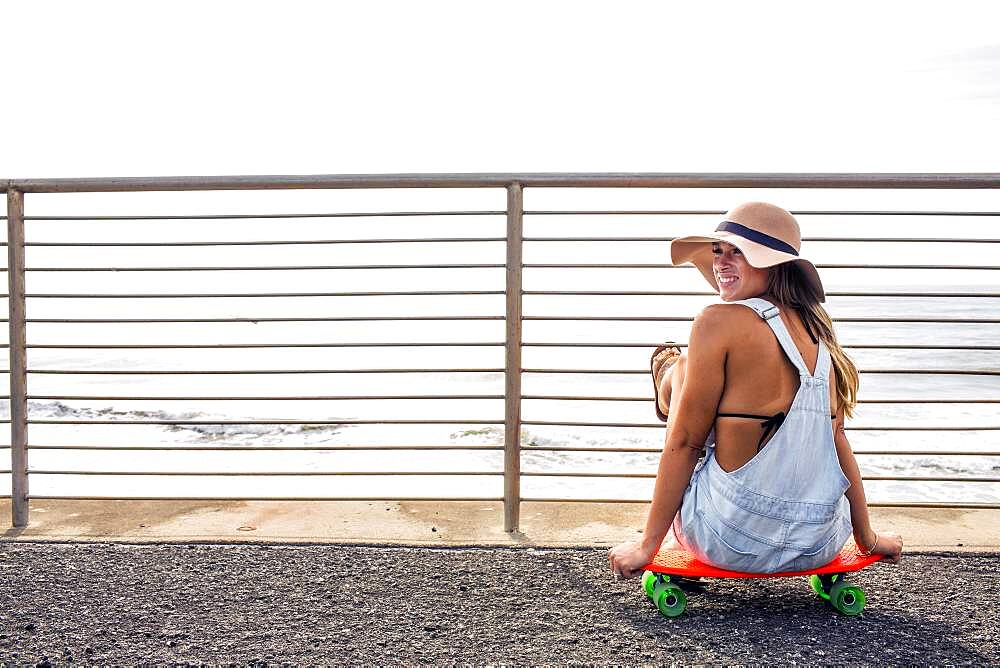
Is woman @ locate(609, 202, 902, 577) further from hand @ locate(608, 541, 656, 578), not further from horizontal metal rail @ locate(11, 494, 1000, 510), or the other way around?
horizontal metal rail @ locate(11, 494, 1000, 510)

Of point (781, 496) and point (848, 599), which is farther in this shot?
point (848, 599)

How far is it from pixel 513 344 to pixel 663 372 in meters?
0.73

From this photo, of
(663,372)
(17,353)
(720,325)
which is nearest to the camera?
(720,325)

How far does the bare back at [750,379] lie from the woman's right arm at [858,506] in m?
0.27

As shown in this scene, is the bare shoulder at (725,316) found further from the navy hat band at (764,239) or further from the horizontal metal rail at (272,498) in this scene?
the horizontal metal rail at (272,498)

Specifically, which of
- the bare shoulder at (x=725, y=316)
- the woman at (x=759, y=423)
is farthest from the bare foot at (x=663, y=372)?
the bare shoulder at (x=725, y=316)

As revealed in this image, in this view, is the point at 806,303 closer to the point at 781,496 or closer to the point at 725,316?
the point at 725,316

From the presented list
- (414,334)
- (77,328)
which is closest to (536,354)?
(414,334)

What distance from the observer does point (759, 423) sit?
2611 mm

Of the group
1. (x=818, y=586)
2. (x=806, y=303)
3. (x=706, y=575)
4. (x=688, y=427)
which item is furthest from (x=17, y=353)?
(x=818, y=586)

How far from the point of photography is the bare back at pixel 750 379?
2.57 meters

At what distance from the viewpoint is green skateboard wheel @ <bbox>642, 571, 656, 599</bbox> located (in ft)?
9.19

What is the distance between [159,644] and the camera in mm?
2572

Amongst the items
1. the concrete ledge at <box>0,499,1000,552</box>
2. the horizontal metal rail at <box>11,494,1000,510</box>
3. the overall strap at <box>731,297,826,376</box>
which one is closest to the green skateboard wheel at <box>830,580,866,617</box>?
the overall strap at <box>731,297,826,376</box>
